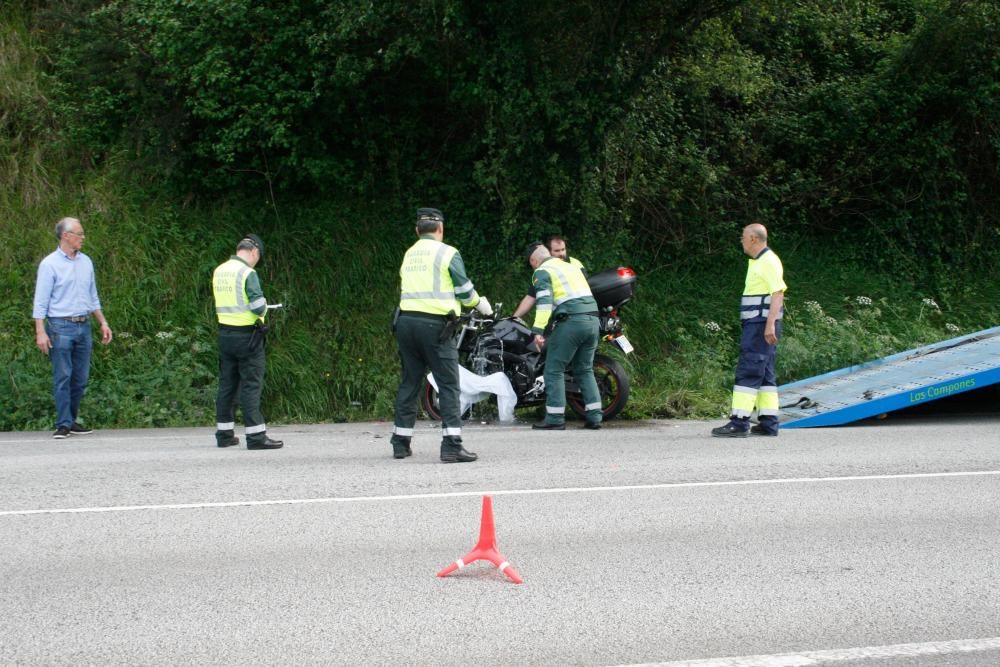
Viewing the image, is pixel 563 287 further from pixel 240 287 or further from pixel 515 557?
pixel 515 557

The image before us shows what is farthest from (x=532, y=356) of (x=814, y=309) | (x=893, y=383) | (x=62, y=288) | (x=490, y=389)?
(x=814, y=309)

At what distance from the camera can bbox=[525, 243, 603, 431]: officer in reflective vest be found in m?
11.0

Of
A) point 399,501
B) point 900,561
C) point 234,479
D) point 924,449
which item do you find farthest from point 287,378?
point 900,561

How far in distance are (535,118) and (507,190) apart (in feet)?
3.67

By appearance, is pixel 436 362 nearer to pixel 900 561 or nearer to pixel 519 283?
pixel 900 561

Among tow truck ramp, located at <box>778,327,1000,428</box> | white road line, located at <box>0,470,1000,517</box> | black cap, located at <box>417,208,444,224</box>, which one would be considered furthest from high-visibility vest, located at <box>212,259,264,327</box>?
tow truck ramp, located at <box>778,327,1000,428</box>

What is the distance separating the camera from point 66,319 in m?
11.2

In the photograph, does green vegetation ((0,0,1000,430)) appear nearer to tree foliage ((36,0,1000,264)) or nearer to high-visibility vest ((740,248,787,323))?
tree foliage ((36,0,1000,264))

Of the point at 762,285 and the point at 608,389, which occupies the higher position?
the point at 762,285

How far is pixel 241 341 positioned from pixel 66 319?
249cm

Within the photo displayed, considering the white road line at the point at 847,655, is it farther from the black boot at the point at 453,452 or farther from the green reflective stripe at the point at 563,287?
the green reflective stripe at the point at 563,287

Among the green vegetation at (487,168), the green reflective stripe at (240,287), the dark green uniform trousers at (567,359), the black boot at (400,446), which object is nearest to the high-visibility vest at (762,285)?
the dark green uniform trousers at (567,359)

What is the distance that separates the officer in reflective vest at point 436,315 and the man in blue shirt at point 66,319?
4155mm

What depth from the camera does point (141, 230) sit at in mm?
15375
